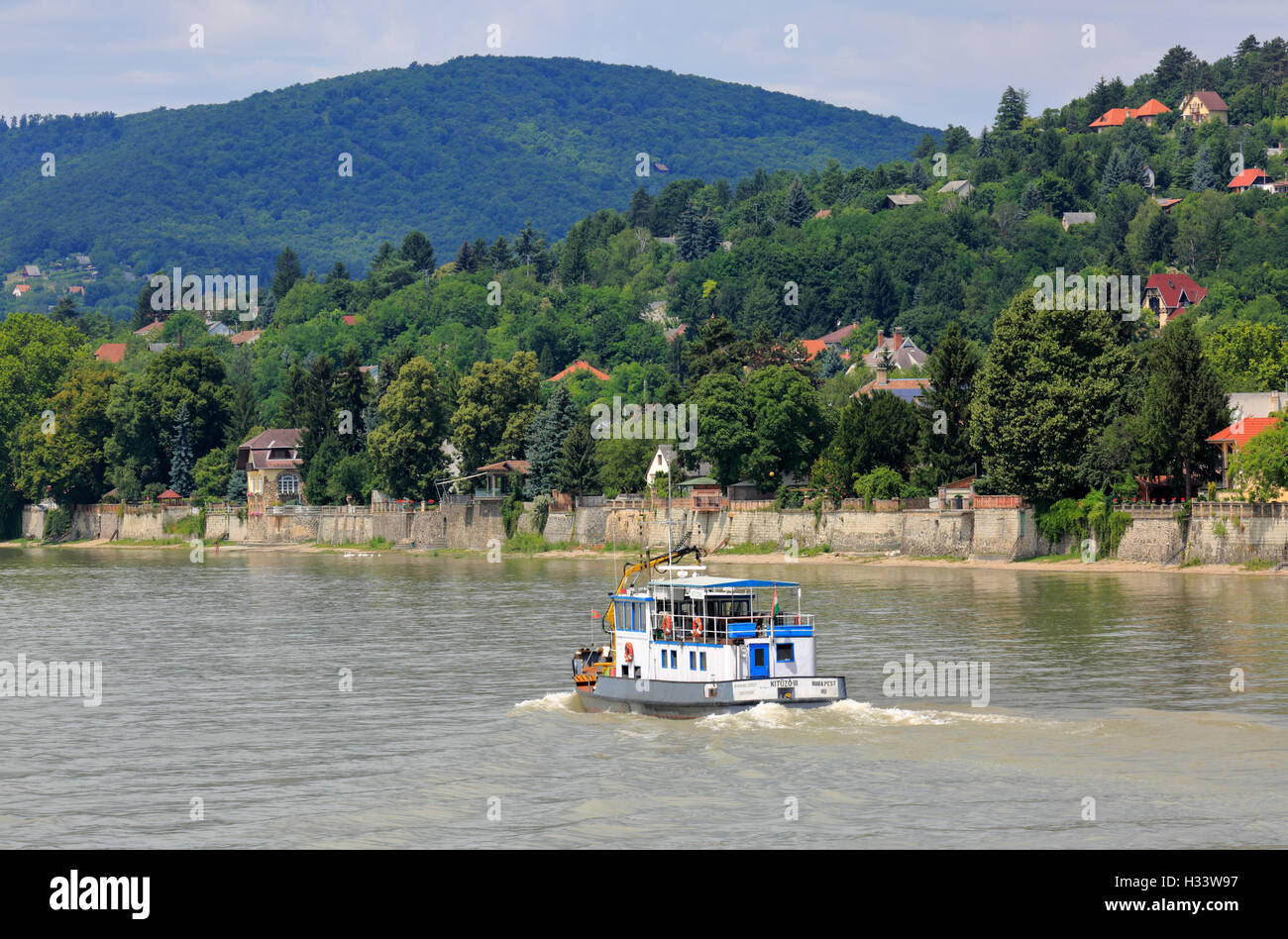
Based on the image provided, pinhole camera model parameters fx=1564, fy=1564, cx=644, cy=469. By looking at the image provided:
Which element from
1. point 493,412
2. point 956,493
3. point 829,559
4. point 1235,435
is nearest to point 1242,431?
point 1235,435

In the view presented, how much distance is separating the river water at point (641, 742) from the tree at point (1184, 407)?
1688 cm

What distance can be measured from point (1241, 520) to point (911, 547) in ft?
82.4

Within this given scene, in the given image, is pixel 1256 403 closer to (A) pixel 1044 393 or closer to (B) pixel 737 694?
(A) pixel 1044 393

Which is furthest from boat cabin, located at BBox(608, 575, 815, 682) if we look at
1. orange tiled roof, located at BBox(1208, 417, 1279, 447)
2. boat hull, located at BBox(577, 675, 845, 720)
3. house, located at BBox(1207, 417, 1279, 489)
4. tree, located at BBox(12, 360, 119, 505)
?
tree, located at BBox(12, 360, 119, 505)

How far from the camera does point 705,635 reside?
1746 inches

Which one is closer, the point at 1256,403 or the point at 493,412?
the point at 1256,403

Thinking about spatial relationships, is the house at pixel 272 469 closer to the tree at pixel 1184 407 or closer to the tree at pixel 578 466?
the tree at pixel 578 466

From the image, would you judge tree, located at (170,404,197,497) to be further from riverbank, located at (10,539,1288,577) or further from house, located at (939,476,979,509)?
house, located at (939,476,979,509)

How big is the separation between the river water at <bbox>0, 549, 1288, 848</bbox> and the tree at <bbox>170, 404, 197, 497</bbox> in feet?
296

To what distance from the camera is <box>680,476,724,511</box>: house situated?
11524 cm

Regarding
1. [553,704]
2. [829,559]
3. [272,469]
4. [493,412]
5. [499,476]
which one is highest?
[493,412]

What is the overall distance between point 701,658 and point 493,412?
96915 mm

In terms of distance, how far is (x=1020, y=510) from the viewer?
9362 centimetres

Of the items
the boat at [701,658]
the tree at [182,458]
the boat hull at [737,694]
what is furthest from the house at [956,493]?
the tree at [182,458]
